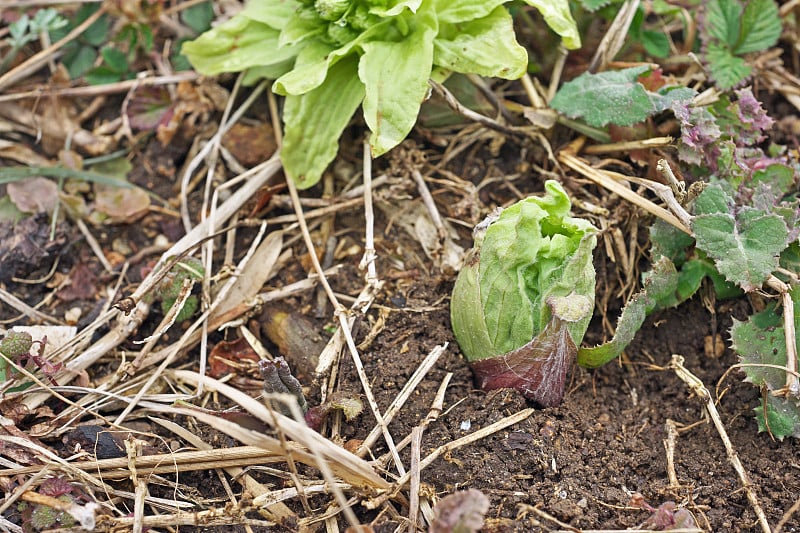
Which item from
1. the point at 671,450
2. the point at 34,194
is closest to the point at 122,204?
the point at 34,194

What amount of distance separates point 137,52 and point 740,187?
2.19 m

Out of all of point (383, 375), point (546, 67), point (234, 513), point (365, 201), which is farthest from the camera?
point (546, 67)

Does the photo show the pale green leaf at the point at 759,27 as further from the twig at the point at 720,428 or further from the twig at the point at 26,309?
the twig at the point at 26,309

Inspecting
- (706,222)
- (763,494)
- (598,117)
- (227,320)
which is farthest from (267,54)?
(763,494)

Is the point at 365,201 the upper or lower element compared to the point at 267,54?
lower

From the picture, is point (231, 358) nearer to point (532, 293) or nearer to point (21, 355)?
point (21, 355)

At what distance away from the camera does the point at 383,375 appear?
2.02 meters

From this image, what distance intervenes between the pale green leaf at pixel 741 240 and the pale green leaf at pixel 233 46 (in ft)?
4.57

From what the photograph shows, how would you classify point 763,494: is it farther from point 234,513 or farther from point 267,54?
point 267,54

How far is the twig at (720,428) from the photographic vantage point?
1771mm

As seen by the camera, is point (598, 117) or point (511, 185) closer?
point (598, 117)

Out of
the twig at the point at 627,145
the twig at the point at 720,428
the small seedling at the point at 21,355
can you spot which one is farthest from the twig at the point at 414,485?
the twig at the point at 627,145

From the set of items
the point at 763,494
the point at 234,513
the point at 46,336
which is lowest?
the point at 763,494

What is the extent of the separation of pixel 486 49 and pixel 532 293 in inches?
30.8
